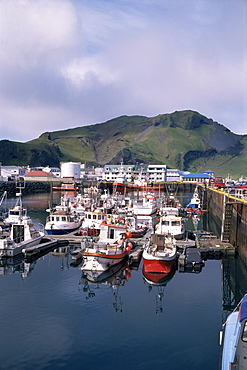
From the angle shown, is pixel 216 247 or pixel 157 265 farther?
pixel 216 247

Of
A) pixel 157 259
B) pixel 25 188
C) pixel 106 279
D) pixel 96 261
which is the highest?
pixel 157 259

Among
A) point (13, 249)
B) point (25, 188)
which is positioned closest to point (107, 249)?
point (13, 249)

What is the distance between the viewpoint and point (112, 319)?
913 inches

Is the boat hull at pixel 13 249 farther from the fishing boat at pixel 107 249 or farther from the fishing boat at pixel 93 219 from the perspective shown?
the fishing boat at pixel 93 219

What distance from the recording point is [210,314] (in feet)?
79.9

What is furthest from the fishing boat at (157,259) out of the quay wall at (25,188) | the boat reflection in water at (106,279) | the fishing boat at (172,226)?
the quay wall at (25,188)

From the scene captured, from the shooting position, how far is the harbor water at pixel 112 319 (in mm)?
18469

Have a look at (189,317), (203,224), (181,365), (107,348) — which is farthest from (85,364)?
(203,224)

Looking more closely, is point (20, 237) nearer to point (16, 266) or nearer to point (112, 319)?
point (16, 266)

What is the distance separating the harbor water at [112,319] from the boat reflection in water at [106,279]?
3.5 inches

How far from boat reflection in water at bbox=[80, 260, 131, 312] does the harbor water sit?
89 millimetres

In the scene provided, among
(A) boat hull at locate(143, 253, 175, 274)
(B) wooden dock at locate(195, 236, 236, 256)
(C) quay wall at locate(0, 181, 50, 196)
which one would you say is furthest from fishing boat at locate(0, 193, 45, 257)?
(C) quay wall at locate(0, 181, 50, 196)

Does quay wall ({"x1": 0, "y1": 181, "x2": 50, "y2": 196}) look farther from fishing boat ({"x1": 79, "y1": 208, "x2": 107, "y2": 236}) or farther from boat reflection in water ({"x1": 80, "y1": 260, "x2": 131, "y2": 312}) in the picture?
boat reflection in water ({"x1": 80, "y1": 260, "x2": 131, "y2": 312})

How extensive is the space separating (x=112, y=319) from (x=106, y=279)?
27.8ft
